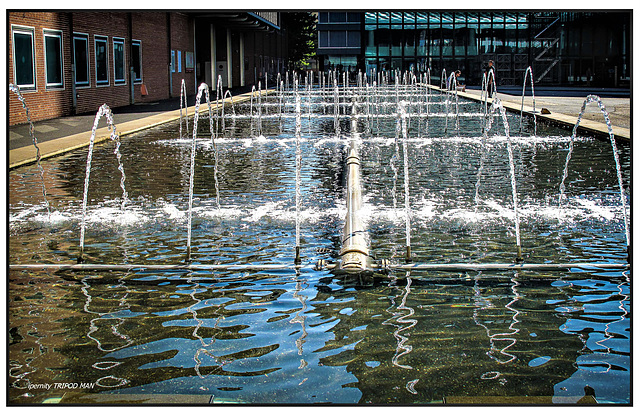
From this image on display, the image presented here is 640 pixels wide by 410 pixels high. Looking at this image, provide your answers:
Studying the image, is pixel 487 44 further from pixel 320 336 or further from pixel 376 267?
pixel 320 336

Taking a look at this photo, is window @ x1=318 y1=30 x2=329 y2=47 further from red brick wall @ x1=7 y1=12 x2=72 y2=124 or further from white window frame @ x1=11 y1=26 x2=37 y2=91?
white window frame @ x1=11 y1=26 x2=37 y2=91

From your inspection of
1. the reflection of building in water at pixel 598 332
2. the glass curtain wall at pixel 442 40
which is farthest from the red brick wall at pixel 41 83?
the glass curtain wall at pixel 442 40

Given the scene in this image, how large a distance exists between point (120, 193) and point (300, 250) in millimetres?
3968

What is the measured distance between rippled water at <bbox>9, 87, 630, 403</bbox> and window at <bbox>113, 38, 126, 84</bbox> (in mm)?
17857

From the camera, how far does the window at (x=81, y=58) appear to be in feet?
76.9

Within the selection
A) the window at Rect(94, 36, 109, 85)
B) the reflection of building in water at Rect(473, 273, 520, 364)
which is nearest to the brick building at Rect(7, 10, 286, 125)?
the window at Rect(94, 36, 109, 85)

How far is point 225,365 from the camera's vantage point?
157 inches

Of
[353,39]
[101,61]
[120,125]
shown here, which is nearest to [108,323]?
[120,125]

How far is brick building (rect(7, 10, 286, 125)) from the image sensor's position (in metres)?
20.0

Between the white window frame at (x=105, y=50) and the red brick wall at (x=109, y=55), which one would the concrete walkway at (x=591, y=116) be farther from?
the white window frame at (x=105, y=50)

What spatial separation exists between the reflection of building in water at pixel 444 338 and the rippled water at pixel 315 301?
0.01 meters

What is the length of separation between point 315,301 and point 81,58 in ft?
68.8

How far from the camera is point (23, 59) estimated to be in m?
19.6

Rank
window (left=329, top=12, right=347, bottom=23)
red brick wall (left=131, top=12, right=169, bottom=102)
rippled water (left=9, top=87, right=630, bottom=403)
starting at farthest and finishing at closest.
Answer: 1. window (left=329, top=12, right=347, bottom=23)
2. red brick wall (left=131, top=12, right=169, bottom=102)
3. rippled water (left=9, top=87, right=630, bottom=403)
